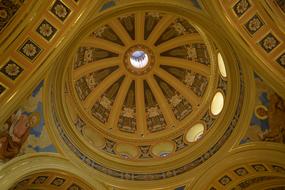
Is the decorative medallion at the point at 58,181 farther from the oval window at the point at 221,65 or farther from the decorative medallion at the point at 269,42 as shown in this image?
the decorative medallion at the point at 269,42

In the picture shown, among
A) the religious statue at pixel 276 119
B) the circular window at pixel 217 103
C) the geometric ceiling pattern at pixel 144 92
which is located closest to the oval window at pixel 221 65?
the geometric ceiling pattern at pixel 144 92

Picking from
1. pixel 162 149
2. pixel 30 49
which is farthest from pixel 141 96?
pixel 30 49

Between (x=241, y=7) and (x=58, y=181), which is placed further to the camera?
(x=58, y=181)

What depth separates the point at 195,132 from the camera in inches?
601

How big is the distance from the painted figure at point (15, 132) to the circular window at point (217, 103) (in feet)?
20.6

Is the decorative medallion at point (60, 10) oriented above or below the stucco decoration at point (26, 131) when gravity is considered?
above

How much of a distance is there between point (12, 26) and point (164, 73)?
8.64m

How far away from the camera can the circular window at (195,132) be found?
Answer: 49.1 ft

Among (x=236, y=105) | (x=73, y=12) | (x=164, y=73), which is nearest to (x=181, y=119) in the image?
(x=164, y=73)

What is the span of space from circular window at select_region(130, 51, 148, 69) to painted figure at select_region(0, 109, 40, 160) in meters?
6.63

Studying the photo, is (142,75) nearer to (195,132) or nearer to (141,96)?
(141,96)

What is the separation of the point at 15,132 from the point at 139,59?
26.0ft

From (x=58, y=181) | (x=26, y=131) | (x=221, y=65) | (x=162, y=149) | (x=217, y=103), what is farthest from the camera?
(x=162, y=149)

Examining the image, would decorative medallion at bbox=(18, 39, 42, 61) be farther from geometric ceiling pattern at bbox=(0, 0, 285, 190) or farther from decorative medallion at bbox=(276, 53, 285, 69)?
decorative medallion at bbox=(276, 53, 285, 69)
